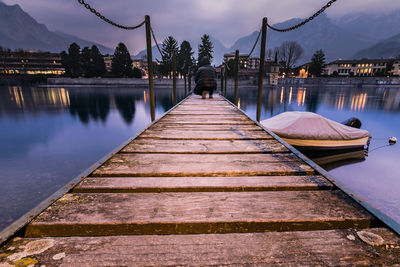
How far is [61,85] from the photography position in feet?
185

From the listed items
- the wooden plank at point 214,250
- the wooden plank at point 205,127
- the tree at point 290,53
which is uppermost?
the tree at point 290,53

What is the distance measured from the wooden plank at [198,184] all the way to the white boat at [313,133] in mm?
6827

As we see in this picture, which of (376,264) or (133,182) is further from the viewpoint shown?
(133,182)

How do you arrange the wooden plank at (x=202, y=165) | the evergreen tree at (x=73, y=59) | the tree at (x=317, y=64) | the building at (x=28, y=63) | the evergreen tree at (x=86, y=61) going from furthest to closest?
1. the building at (x=28, y=63)
2. the tree at (x=317, y=64)
3. the evergreen tree at (x=86, y=61)
4. the evergreen tree at (x=73, y=59)
5. the wooden plank at (x=202, y=165)

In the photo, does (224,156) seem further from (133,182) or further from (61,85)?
(61,85)

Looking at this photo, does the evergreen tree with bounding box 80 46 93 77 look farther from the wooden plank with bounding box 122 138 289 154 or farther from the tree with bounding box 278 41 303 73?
the tree with bounding box 278 41 303 73

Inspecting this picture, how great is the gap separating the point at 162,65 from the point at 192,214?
59944 mm

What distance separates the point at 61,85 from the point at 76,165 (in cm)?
6073

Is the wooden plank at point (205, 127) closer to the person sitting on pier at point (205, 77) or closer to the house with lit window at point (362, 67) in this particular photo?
the person sitting on pier at point (205, 77)

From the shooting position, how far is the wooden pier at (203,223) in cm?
108

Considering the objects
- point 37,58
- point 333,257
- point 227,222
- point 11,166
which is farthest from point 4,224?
point 37,58

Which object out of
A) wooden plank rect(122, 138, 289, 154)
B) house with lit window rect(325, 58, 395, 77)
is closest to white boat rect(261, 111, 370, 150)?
wooden plank rect(122, 138, 289, 154)

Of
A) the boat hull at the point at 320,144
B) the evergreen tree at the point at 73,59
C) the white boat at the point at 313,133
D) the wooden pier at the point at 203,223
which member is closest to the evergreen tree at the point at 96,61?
the evergreen tree at the point at 73,59

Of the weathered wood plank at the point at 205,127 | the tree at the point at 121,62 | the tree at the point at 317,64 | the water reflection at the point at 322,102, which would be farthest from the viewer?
the tree at the point at 317,64
